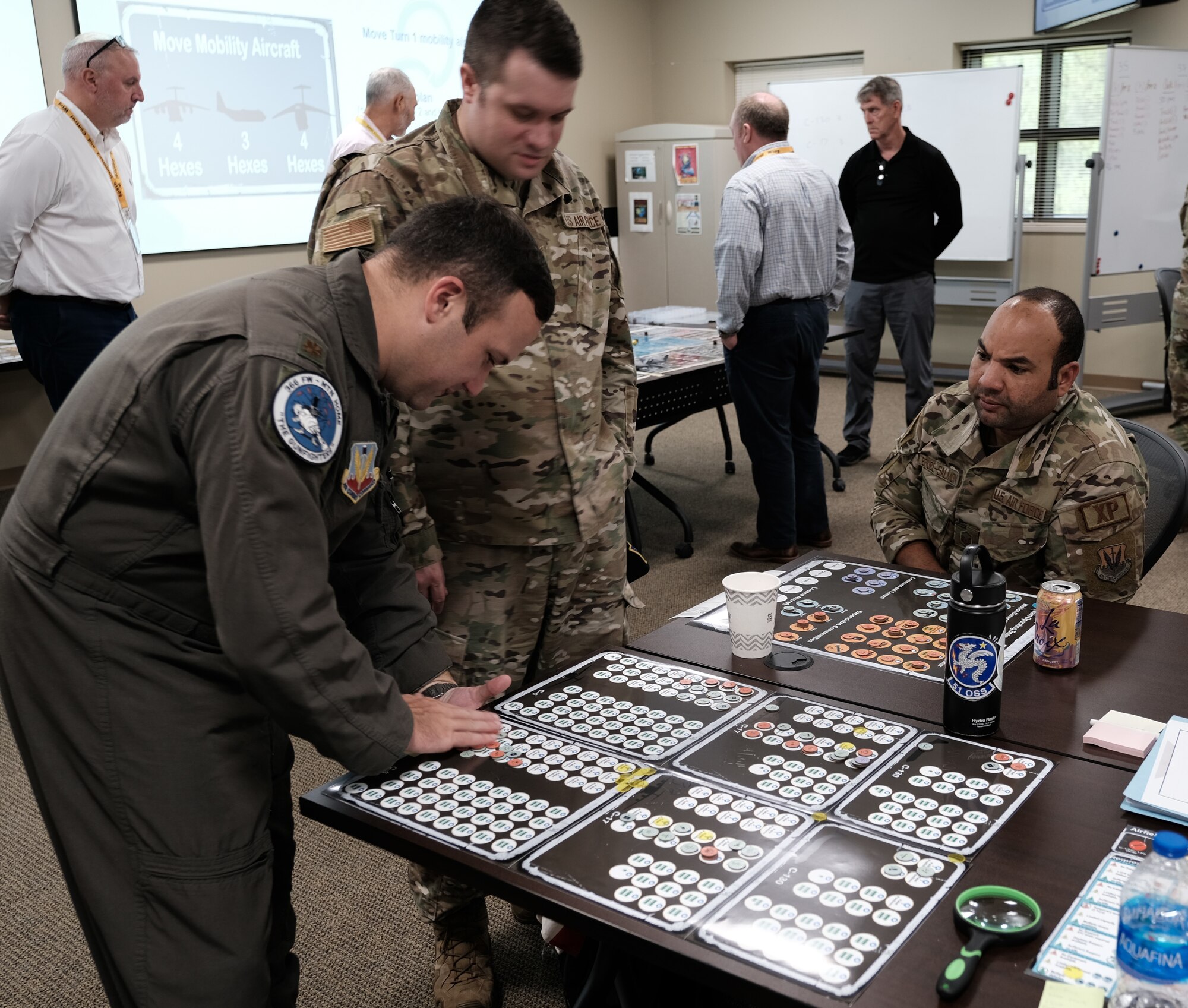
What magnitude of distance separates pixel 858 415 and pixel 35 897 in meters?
4.04

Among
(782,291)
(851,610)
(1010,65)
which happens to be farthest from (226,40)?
(851,610)

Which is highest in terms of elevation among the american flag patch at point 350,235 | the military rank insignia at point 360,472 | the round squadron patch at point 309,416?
the american flag patch at point 350,235

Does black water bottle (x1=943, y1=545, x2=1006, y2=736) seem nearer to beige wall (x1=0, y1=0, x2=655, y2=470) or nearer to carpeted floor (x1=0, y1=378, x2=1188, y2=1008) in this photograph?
carpeted floor (x1=0, y1=378, x2=1188, y2=1008)

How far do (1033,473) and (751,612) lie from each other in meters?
0.70

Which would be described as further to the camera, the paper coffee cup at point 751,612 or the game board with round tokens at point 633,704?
the paper coffee cup at point 751,612

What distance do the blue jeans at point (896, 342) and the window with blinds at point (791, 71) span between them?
2576 millimetres

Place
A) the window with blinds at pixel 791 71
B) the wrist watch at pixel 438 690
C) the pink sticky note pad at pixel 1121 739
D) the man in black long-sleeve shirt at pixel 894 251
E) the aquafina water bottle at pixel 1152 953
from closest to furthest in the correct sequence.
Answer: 1. the aquafina water bottle at pixel 1152 953
2. the pink sticky note pad at pixel 1121 739
3. the wrist watch at pixel 438 690
4. the man in black long-sleeve shirt at pixel 894 251
5. the window with blinds at pixel 791 71

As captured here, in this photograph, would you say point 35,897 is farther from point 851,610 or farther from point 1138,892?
point 1138,892

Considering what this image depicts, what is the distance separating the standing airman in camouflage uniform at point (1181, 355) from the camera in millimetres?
4277

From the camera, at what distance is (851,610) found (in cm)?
172

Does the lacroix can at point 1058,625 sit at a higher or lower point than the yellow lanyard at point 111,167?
lower

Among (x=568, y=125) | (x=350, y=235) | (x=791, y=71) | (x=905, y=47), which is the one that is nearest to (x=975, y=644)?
(x=350, y=235)

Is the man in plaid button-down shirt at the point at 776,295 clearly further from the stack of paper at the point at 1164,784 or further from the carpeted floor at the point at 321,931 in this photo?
the stack of paper at the point at 1164,784

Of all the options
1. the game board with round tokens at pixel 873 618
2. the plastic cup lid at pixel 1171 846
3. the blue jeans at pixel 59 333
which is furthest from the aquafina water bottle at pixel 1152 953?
the blue jeans at pixel 59 333
